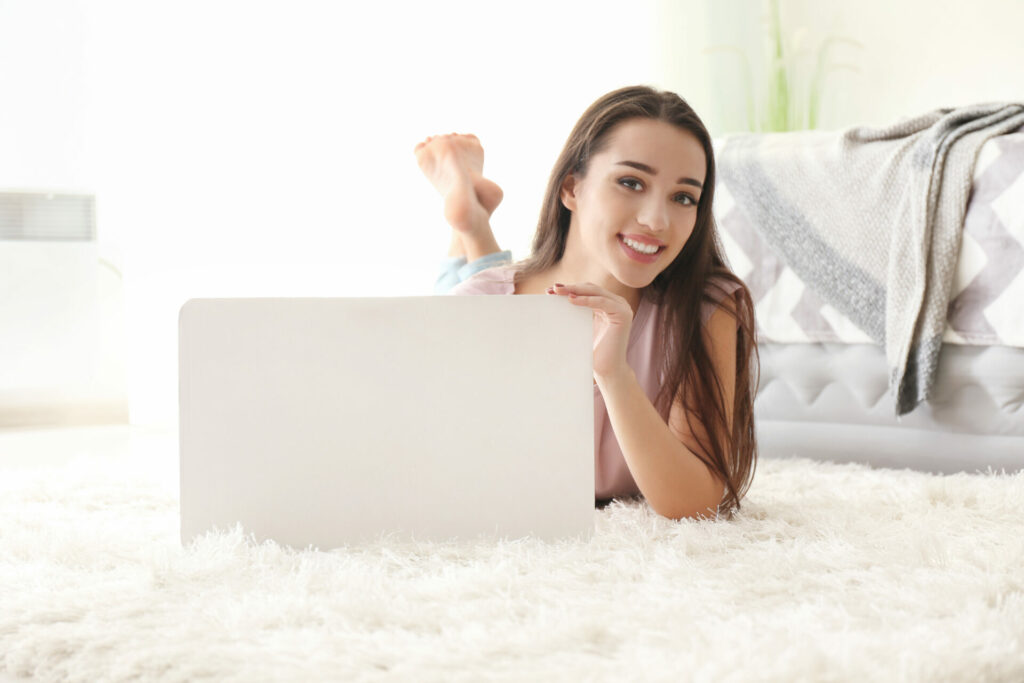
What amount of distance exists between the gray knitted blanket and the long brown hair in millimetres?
475

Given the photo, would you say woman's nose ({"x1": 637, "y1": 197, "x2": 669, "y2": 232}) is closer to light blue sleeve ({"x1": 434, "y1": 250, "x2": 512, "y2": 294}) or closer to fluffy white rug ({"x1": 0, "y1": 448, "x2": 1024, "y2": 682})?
fluffy white rug ({"x1": 0, "y1": 448, "x2": 1024, "y2": 682})

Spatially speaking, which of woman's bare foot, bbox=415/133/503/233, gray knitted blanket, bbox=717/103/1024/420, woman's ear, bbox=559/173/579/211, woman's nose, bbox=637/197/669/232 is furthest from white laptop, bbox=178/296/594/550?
gray knitted blanket, bbox=717/103/1024/420

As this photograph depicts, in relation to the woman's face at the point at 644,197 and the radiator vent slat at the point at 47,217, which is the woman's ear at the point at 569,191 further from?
the radiator vent slat at the point at 47,217

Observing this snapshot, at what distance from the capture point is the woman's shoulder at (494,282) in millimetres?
1347

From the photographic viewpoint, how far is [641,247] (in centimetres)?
111

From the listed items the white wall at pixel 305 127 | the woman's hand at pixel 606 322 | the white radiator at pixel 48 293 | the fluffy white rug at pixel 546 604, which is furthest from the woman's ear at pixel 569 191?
the white radiator at pixel 48 293

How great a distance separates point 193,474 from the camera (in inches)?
37.0

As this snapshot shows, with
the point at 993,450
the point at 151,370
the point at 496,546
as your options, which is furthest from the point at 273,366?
the point at 151,370

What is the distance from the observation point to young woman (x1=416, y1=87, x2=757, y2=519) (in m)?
1.05

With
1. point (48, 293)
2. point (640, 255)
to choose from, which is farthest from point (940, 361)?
point (48, 293)

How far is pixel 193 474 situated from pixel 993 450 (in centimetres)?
117

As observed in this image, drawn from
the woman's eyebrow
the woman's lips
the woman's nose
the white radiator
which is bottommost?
the white radiator

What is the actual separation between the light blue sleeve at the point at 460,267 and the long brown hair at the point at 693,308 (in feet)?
1.34

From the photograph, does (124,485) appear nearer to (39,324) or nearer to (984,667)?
(984,667)
